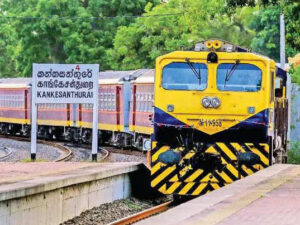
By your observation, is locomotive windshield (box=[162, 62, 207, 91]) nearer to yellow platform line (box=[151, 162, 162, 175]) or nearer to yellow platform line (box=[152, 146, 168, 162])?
yellow platform line (box=[152, 146, 168, 162])

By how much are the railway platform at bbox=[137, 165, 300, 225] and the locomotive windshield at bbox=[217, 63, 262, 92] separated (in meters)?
2.41

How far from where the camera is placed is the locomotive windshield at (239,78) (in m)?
17.2

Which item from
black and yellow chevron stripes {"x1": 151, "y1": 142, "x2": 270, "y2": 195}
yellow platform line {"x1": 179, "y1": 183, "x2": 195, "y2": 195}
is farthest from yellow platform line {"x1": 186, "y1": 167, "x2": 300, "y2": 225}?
yellow platform line {"x1": 179, "y1": 183, "x2": 195, "y2": 195}

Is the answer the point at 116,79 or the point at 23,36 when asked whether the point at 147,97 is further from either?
the point at 23,36

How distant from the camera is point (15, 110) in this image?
154 ft

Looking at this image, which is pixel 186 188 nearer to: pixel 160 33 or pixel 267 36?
pixel 160 33

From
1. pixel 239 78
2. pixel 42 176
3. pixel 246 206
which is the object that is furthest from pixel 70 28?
pixel 246 206

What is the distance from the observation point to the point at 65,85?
23016 millimetres

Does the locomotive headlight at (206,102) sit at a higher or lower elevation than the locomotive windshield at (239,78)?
lower

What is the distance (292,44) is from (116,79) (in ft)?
43.1

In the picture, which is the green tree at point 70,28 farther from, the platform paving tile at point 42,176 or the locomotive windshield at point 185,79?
the locomotive windshield at point 185,79

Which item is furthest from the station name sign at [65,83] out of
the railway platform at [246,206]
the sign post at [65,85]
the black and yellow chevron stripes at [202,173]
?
the railway platform at [246,206]

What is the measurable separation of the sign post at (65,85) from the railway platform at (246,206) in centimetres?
852

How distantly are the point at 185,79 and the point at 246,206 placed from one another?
19.7ft
